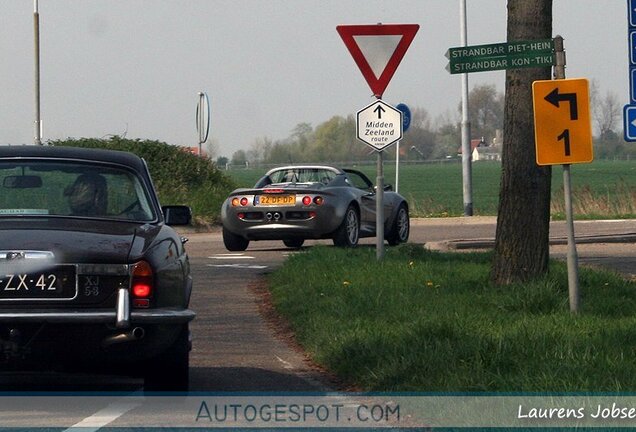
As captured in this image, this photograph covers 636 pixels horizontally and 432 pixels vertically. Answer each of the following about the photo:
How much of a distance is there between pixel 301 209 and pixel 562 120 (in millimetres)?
10102

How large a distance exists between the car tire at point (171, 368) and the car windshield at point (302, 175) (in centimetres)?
1340

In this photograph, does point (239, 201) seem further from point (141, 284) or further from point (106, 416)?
point (106, 416)

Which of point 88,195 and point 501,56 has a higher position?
point 501,56

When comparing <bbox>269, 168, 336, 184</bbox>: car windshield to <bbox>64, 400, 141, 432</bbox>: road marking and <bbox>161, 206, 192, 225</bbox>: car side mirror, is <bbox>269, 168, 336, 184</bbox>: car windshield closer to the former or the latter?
<bbox>161, 206, 192, 225</bbox>: car side mirror

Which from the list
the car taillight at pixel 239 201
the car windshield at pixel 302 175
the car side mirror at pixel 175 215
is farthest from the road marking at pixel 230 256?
the car side mirror at pixel 175 215

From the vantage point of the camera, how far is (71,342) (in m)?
7.74

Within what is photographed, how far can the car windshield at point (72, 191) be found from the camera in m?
8.62

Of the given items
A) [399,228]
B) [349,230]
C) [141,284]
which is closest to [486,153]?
[399,228]

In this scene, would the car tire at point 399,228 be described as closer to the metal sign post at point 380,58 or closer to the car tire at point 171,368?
the metal sign post at point 380,58

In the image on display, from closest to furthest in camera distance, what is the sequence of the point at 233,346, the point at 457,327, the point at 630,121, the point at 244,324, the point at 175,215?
the point at 175,215 → the point at 457,327 → the point at 233,346 → the point at 244,324 → the point at 630,121

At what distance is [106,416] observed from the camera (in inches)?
306

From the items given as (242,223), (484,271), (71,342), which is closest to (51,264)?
(71,342)

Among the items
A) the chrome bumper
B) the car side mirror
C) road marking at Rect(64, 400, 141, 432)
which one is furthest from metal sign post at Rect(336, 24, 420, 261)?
the chrome bumper

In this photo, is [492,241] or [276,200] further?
[492,241]
